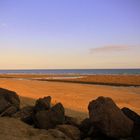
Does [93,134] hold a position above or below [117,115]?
below

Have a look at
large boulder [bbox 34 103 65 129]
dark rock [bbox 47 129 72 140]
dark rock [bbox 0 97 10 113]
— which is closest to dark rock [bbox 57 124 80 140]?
Result: dark rock [bbox 47 129 72 140]

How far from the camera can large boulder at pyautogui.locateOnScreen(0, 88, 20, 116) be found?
1144 cm

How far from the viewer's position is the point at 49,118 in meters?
10.2

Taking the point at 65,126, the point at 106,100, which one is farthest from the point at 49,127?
the point at 106,100

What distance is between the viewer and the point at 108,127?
8.84 metres

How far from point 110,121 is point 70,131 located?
1443 millimetres

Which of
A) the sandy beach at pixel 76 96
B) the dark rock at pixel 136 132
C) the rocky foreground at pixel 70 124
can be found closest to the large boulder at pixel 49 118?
the rocky foreground at pixel 70 124

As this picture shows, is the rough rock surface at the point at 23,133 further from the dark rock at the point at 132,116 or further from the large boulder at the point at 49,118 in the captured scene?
the dark rock at the point at 132,116

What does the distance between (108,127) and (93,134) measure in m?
0.68

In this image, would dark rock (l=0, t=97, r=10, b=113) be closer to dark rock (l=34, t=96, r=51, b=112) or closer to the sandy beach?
dark rock (l=34, t=96, r=51, b=112)

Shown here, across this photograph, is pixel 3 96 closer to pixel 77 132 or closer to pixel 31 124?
pixel 31 124

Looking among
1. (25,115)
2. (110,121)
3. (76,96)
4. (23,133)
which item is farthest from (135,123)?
(76,96)

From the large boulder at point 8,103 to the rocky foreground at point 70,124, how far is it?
0.12m

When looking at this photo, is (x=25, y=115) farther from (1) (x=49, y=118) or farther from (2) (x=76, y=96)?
(2) (x=76, y=96)
